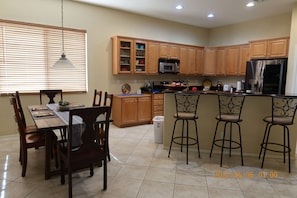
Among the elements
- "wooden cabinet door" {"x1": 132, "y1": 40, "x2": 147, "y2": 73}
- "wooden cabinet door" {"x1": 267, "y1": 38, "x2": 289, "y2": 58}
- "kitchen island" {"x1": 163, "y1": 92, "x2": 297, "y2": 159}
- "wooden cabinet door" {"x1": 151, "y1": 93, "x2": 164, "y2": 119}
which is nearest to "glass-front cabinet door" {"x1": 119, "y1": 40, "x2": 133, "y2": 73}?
"wooden cabinet door" {"x1": 132, "y1": 40, "x2": 147, "y2": 73}

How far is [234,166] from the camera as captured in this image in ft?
Answer: 9.96

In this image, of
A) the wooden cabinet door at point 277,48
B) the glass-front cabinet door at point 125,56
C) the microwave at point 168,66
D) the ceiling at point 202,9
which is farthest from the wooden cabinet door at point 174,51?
the wooden cabinet door at point 277,48

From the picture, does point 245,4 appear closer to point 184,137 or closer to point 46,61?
point 184,137

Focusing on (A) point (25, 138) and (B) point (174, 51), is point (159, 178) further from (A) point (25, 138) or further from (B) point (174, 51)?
(B) point (174, 51)

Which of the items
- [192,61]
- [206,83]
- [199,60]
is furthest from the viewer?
[206,83]

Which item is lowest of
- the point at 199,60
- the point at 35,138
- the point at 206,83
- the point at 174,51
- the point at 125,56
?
the point at 35,138

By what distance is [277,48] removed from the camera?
5.32 metres

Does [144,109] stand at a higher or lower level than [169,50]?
lower

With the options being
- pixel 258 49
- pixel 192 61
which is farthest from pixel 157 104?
pixel 258 49

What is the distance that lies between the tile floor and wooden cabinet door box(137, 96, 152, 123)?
190 cm

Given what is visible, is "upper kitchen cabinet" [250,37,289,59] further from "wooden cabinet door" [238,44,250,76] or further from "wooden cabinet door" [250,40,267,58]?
"wooden cabinet door" [238,44,250,76]

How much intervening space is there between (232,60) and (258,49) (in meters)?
0.94

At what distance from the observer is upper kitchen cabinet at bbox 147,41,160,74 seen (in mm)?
5739

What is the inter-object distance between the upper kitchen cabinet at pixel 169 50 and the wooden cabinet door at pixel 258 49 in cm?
213
